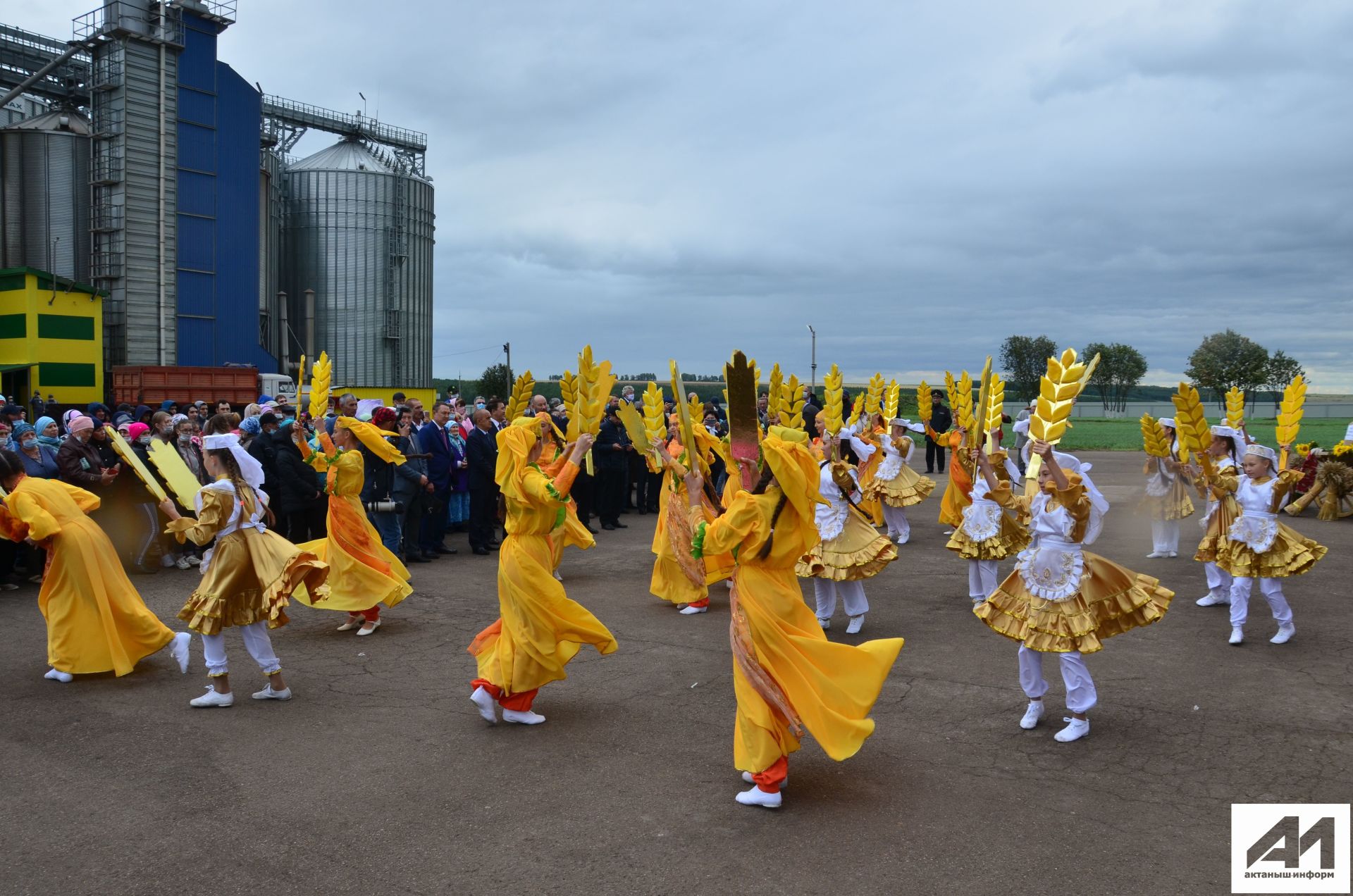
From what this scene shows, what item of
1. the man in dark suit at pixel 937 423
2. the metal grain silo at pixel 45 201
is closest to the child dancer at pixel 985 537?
the man in dark suit at pixel 937 423

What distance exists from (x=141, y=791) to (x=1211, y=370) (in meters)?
54.7

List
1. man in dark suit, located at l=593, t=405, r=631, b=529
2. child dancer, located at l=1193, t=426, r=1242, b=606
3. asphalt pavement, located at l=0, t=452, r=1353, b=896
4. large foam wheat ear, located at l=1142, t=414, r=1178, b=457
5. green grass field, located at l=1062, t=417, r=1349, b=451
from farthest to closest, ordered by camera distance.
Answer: green grass field, located at l=1062, t=417, r=1349, b=451 < man in dark suit, located at l=593, t=405, r=631, b=529 < large foam wheat ear, located at l=1142, t=414, r=1178, b=457 < child dancer, located at l=1193, t=426, r=1242, b=606 < asphalt pavement, located at l=0, t=452, r=1353, b=896

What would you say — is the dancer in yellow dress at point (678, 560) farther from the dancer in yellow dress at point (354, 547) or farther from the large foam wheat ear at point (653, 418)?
the dancer in yellow dress at point (354, 547)

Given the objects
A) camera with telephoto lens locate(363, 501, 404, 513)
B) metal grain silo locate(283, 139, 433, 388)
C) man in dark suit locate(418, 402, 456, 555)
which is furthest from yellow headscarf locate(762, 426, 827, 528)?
metal grain silo locate(283, 139, 433, 388)

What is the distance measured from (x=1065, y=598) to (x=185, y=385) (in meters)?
26.1

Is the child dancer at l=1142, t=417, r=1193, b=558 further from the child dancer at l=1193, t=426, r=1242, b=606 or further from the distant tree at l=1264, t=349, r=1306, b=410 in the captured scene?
the distant tree at l=1264, t=349, r=1306, b=410

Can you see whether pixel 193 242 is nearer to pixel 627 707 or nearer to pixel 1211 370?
pixel 627 707

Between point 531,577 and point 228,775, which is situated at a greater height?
point 531,577

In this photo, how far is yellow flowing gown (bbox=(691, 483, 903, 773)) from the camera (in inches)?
192

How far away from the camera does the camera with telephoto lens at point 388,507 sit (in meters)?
11.4

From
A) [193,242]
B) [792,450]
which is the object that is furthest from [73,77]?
[792,450]

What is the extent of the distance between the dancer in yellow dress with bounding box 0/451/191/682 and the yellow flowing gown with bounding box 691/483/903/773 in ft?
15.0

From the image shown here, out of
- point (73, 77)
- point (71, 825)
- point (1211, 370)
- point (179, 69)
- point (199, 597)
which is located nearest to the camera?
point (71, 825)

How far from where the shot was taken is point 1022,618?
5.88m
